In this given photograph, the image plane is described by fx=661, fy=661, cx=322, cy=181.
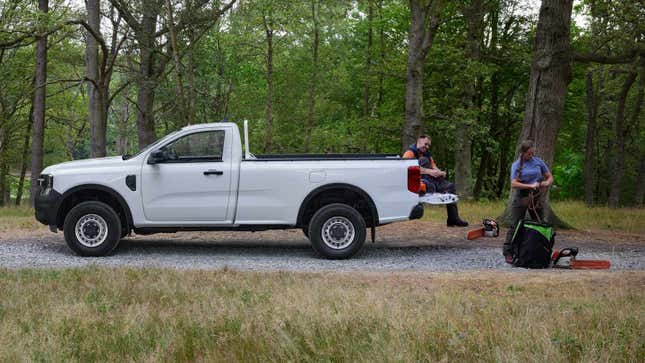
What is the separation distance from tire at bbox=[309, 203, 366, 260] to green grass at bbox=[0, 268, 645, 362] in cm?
244

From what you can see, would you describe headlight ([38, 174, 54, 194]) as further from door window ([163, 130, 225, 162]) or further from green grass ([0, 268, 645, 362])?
green grass ([0, 268, 645, 362])

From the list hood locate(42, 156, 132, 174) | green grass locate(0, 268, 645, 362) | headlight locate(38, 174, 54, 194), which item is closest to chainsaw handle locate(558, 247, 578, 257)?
green grass locate(0, 268, 645, 362)

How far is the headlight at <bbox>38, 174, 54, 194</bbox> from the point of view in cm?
1014

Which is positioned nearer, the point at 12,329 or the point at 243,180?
the point at 12,329

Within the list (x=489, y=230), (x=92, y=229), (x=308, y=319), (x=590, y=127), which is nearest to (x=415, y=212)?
(x=489, y=230)

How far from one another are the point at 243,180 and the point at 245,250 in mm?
1473

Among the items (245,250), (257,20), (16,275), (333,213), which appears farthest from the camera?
(257,20)

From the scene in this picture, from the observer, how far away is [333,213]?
9898 millimetres

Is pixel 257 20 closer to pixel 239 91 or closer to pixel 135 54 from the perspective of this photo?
pixel 135 54

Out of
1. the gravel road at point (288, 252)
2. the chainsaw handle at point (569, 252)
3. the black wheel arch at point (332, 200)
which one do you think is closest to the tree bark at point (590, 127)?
the gravel road at point (288, 252)

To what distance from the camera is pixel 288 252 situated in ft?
35.4

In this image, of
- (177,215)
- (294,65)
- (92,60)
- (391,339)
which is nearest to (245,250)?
(177,215)

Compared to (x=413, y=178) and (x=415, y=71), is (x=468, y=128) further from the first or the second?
(x=413, y=178)

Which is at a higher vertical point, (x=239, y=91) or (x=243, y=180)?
(x=239, y=91)
